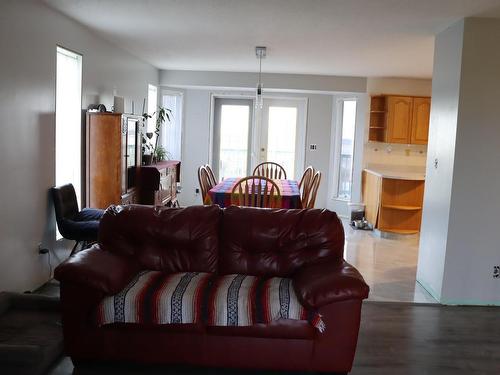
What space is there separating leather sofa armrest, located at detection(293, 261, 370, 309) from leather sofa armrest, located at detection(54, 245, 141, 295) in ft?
3.28

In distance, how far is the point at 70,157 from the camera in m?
4.88

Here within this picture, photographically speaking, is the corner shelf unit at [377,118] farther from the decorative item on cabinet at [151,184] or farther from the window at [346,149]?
the decorative item on cabinet at [151,184]

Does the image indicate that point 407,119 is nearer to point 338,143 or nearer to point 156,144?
point 338,143

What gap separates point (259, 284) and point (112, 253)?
37.4 inches

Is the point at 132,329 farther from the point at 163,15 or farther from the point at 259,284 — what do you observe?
the point at 163,15

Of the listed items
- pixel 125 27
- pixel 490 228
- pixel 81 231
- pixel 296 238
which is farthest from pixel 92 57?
pixel 490 228

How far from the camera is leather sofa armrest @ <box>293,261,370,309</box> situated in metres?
2.62

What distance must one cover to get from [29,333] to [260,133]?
20.5 ft

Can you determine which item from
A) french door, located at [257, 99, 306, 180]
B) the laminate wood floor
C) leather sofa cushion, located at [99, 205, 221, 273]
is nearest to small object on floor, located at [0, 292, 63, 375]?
the laminate wood floor

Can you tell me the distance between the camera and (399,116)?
760cm

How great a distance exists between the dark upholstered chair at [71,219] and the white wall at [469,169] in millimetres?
2991

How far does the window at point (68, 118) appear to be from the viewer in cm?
461

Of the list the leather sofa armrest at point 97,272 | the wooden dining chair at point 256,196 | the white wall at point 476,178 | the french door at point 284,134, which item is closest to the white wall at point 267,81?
the french door at point 284,134

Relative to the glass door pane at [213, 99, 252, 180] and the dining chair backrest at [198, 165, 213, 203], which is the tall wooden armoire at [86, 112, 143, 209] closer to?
the dining chair backrest at [198, 165, 213, 203]
